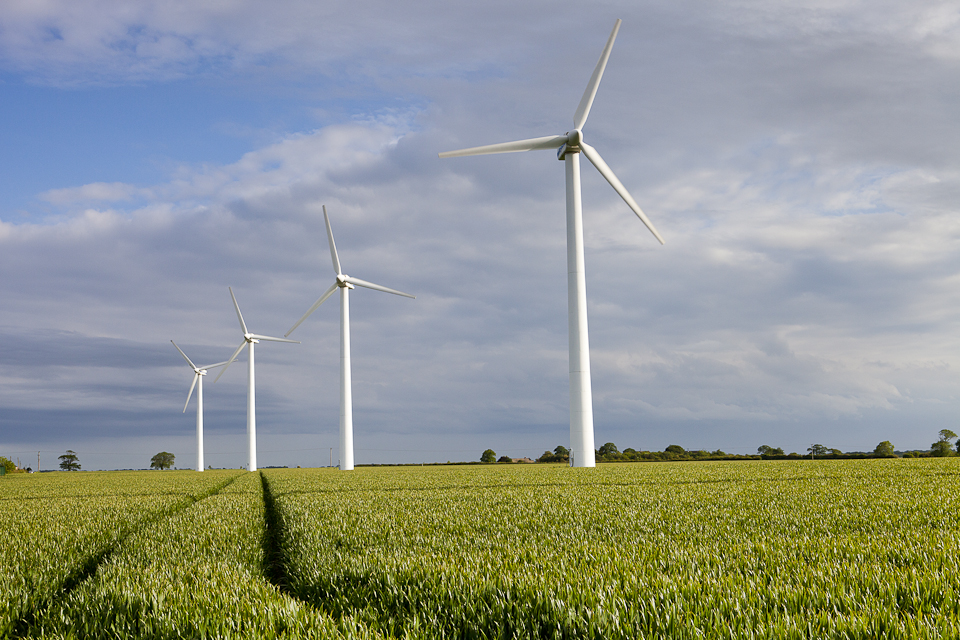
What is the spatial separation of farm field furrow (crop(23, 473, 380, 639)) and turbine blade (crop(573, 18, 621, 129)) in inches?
1767

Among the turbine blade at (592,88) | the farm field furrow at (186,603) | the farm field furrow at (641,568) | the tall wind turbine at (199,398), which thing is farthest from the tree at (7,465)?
the farm field furrow at (186,603)

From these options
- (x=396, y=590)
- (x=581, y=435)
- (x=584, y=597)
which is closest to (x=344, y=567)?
(x=396, y=590)

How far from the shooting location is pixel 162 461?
19312 cm

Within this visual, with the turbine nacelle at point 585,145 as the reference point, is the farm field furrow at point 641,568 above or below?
below

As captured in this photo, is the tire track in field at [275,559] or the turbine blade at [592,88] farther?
the turbine blade at [592,88]

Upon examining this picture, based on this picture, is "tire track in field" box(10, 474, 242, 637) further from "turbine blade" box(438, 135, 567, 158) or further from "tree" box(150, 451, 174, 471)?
"tree" box(150, 451, 174, 471)

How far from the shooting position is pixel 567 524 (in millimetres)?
12531

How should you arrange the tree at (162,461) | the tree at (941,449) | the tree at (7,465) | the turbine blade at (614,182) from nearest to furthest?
the turbine blade at (614,182) < the tree at (941,449) < the tree at (7,465) < the tree at (162,461)

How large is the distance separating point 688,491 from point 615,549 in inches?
436

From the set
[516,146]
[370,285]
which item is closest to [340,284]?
[370,285]

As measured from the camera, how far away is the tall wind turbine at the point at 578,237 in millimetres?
43844

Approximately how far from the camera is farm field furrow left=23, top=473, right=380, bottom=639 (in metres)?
6.53

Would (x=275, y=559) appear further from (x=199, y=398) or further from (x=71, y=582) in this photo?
(x=199, y=398)

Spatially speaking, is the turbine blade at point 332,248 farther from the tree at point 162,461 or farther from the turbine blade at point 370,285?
the tree at point 162,461
